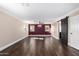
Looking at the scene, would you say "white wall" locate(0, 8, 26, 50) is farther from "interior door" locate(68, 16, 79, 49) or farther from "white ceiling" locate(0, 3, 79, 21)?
"interior door" locate(68, 16, 79, 49)

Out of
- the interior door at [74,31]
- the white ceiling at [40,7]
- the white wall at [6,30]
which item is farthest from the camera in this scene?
the interior door at [74,31]

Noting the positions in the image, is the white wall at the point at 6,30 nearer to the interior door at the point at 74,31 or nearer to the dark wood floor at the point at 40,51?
the dark wood floor at the point at 40,51

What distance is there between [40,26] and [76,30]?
12561mm

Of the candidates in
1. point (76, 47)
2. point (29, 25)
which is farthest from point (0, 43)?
point (29, 25)

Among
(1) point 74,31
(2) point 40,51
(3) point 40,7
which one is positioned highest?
(3) point 40,7

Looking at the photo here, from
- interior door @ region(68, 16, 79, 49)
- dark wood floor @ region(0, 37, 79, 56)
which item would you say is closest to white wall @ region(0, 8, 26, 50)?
dark wood floor @ region(0, 37, 79, 56)

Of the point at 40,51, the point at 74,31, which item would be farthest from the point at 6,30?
the point at 74,31

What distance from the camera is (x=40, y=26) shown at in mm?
18625

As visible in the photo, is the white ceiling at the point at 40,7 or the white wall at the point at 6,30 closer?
the white ceiling at the point at 40,7

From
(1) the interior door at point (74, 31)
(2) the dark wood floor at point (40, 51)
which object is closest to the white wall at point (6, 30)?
(2) the dark wood floor at point (40, 51)

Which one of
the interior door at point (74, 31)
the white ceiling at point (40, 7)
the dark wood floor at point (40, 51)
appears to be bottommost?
the dark wood floor at point (40, 51)

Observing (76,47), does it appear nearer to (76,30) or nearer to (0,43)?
(76,30)

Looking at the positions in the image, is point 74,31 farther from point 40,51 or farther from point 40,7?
point 40,7

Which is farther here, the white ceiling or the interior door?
the interior door
